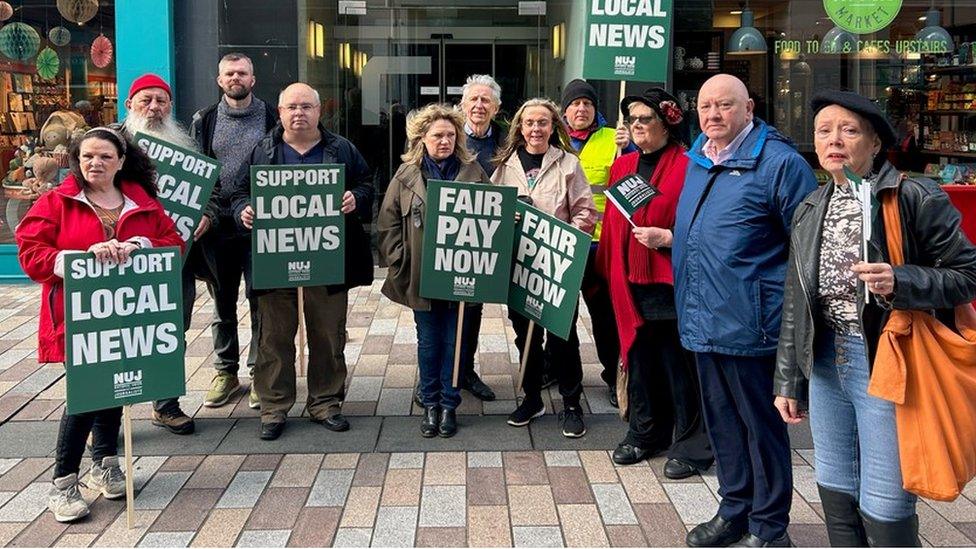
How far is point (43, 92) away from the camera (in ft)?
35.7

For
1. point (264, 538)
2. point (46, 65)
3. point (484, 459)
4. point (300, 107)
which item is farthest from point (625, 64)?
point (46, 65)

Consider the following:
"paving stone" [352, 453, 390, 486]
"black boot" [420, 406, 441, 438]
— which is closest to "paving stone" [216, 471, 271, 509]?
"paving stone" [352, 453, 390, 486]

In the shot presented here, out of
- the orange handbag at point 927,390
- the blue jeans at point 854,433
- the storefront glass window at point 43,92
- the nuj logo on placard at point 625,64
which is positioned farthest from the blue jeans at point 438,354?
the storefront glass window at point 43,92

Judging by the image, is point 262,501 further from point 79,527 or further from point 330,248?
point 330,248

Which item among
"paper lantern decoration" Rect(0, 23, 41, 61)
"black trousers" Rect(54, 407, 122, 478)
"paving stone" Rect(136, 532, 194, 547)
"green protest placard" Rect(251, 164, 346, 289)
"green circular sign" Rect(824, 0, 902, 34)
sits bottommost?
"paving stone" Rect(136, 532, 194, 547)

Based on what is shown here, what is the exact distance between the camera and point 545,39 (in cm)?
1112

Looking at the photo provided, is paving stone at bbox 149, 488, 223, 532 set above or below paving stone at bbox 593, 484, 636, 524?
below

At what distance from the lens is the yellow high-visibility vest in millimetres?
5926

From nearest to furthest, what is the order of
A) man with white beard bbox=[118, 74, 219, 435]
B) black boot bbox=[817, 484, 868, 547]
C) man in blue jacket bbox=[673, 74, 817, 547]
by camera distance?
black boot bbox=[817, 484, 868, 547] → man in blue jacket bbox=[673, 74, 817, 547] → man with white beard bbox=[118, 74, 219, 435]

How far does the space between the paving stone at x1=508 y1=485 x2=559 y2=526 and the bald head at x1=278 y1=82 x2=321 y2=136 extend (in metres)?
2.39

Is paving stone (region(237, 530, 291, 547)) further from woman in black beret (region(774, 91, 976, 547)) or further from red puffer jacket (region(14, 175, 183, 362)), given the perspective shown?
woman in black beret (region(774, 91, 976, 547))

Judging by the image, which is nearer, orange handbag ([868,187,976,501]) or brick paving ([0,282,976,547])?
orange handbag ([868,187,976,501])

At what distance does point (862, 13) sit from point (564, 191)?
6.43 meters

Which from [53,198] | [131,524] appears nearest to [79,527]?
[131,524]
